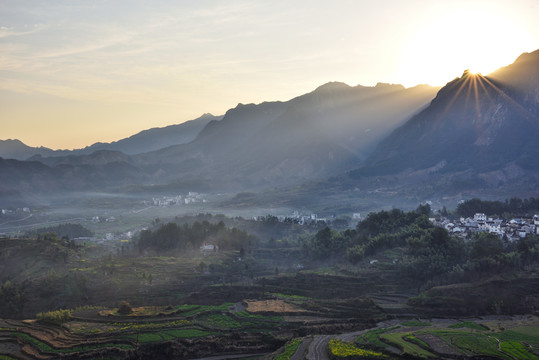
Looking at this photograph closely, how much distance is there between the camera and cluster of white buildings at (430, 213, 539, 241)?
80919 mm

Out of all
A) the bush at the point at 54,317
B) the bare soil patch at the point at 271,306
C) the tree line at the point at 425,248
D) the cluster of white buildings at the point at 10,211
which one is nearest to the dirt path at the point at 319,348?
the bare soil patch at the point at 271,306

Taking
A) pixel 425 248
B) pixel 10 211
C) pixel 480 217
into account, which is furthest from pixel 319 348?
pixel 10 211

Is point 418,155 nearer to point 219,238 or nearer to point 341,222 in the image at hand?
point 341,222

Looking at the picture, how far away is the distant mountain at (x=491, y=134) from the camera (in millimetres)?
156625

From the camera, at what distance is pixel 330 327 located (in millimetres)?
49125

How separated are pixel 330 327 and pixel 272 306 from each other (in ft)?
34.6

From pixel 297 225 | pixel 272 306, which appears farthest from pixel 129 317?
pixel 297 225

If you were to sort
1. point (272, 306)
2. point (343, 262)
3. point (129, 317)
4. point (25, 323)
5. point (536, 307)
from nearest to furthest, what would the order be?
point (25, 323) < point (129, 317) < point (536, 307) < point (272, 306) < point (343, 262)

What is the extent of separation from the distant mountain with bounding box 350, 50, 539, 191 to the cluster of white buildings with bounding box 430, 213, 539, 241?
60.5 metres

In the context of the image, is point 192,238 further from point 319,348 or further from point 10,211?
point 10,211

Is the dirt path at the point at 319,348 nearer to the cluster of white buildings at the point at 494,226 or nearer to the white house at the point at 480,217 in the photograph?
the cluster of white buildings at the point at 494,226

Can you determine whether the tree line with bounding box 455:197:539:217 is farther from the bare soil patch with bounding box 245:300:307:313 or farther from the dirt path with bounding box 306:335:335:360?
the dirt path with bounding box 306:335:335:360

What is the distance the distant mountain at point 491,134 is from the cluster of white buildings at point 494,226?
60455 mm

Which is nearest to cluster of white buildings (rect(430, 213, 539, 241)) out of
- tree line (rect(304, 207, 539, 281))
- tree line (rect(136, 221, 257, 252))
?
tree line (rect(304, 207, 539, 281))
